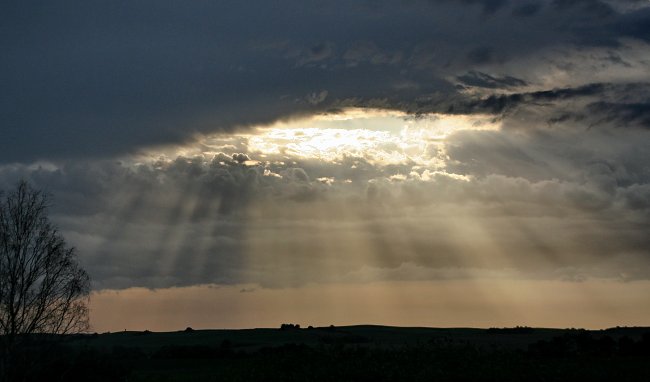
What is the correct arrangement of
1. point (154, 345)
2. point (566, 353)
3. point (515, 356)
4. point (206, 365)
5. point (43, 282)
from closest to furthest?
1. point (43, 282)
2. point (515, 356)
3. point (566, 353)
4. point (206, 365)
5. point (154, 345)

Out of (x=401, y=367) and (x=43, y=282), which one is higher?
(x=43, y=282)

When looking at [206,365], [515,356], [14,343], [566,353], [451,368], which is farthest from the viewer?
[206,365]

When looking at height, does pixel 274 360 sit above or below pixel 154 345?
below

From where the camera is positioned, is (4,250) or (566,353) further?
(566,353)

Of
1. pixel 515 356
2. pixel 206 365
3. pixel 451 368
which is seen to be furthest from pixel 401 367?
pixel 206 365

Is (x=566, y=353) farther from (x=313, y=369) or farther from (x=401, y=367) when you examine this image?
(x=313, y=369)

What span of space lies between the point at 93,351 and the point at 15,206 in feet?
71.9

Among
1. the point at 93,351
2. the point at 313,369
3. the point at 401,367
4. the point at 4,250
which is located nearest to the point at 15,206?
the point at 4,250

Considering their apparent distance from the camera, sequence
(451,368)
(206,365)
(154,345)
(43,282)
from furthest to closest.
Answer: (154,345)
(206,365)
(451,368)
(43,282)

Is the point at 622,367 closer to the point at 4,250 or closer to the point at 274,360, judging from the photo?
the point at 274,360

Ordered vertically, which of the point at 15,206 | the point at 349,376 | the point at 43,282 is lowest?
the point at 349,376

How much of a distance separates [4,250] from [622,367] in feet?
155

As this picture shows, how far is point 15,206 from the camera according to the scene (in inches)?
2201

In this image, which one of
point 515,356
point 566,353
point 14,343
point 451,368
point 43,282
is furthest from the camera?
point 566,353
